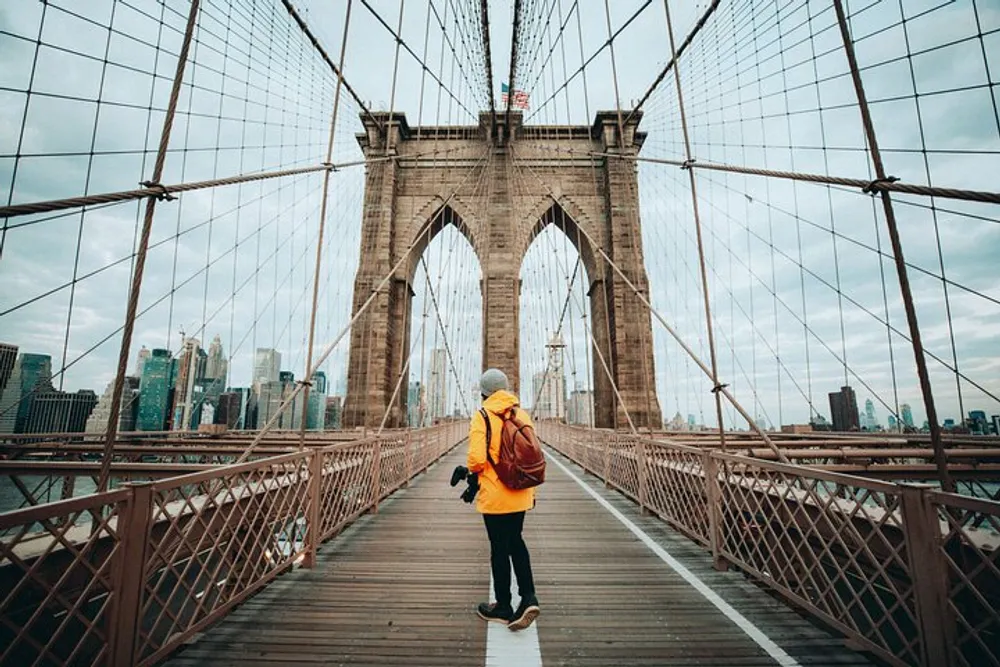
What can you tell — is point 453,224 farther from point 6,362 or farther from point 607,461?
point 6,362

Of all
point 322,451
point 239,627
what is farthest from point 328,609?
point 322,451

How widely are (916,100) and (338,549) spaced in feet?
28.5

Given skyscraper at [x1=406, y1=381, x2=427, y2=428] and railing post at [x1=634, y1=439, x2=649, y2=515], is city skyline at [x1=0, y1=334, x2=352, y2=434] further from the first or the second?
railing post at [x1=634, y1=439, x2=649, y2=515]

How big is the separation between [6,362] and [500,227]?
15532 mm

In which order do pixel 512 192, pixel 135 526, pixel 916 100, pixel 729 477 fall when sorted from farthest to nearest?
pixel 512 192, pixel 916 100, pixel 729 477, pixel 135 526

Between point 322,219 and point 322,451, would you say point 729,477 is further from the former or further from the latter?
point 322,219

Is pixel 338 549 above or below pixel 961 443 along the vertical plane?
below

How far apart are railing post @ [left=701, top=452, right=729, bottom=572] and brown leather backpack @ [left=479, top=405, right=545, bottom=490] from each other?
76.9 inches

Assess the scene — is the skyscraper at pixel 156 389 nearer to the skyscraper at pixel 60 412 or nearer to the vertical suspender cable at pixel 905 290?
the skyscraper at pixel 60 412

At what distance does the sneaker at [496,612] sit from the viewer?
2410 mm

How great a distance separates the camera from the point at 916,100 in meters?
5.56

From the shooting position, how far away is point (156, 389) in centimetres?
1223

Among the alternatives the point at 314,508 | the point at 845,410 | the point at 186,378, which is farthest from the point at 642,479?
the point at 845,410

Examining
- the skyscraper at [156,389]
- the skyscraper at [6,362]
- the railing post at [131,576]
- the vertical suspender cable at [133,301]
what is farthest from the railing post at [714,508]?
the skyscraper at [156,389]
